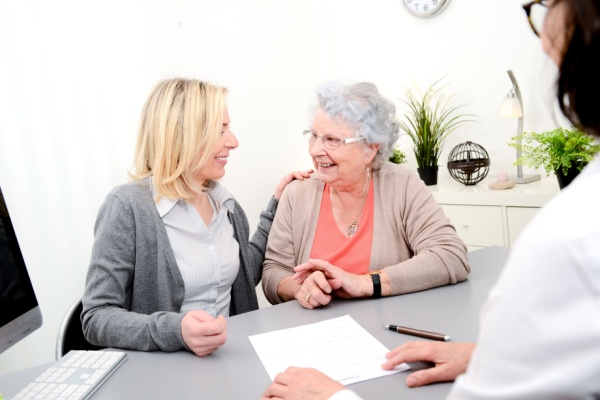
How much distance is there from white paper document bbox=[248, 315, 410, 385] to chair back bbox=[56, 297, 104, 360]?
0.62 metres

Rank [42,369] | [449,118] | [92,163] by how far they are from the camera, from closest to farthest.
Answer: [42,369]
[92,163]
[449,118]

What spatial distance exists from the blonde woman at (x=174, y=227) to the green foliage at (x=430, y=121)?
169 cm

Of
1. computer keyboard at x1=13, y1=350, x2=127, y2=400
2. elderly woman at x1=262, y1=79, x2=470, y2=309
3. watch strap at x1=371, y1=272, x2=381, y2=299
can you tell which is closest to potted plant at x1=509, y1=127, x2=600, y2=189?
elderly woman at x1=262, y1=79, x2=470, y2=309

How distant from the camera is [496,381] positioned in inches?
21.1

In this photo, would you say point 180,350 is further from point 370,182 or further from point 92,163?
point 92,163

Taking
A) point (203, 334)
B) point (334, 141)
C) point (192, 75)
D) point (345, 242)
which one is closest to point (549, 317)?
point (203, 334)

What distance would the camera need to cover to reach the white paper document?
1.08 meters

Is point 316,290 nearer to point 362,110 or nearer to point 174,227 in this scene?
point 174,227

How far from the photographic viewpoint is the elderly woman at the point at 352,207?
180cm

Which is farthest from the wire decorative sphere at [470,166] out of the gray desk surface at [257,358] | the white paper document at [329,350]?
the white paper document at [329,350]

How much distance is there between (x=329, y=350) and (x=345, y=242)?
2.40 ft

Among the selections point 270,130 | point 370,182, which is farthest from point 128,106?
point 370,182

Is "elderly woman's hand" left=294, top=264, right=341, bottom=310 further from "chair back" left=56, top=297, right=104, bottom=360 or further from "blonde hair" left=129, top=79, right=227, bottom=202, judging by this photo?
"chair back" left=56, top=297, right=104, bottom=360

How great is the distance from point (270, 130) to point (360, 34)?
1.06 metres
